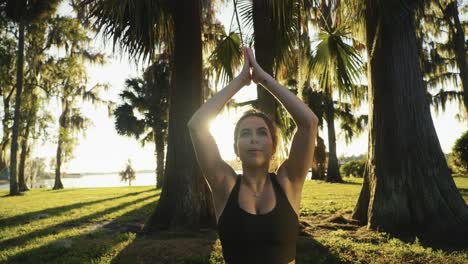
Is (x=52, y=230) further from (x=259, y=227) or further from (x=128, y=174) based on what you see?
(x=128, y=174)

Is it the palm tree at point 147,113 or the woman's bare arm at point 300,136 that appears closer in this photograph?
the woman's bare arm at point 300,136

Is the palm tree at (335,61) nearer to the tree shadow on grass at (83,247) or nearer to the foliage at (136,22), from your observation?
the foliage at (136,22)

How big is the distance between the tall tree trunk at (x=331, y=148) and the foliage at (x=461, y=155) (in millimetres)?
7959

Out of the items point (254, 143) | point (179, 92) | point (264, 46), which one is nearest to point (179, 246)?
point (179, 92)

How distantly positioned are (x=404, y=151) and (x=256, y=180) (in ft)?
19.5

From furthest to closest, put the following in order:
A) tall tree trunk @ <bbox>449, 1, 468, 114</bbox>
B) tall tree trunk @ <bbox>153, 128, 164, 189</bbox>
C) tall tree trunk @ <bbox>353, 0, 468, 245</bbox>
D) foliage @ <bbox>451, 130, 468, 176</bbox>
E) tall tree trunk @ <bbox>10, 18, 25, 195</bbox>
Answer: tall tree trunk @ <bbox>153, 128, 164, 189</bbox>, foliage @ <bbox>451, 130, 468, 176</bbox>, tall tree trunk @ <bbox>10, 18, 25, 195</bbox>, tall tree trunk @ <bbox>449, 1, 468, 114</bbox>, tall tree trunk @ <bbox>353, 0, 468, 245</bbox>

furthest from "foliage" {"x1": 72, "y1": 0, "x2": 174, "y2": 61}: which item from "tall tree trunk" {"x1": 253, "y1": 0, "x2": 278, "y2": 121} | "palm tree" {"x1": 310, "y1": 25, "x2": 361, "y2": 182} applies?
"palm tree" {"x1": 310, "y1": 25, "x2": 361, "y2": 182}

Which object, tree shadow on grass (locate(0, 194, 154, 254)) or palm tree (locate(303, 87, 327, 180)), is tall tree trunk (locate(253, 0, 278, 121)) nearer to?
tree shadow on grass (locate(0, 194, 154, 254))

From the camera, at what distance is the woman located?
1.93m

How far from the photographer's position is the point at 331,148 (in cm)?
2738

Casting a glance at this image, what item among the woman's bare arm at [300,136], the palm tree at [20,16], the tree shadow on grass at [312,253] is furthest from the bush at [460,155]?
the palm tree at [20,16]

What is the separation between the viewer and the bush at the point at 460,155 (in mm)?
24172

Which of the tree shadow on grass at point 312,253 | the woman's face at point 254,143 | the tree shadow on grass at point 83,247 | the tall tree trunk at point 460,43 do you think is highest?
the tall tree trunk at point 460,43

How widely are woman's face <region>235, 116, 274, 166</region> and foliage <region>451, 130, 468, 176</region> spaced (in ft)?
87.1
